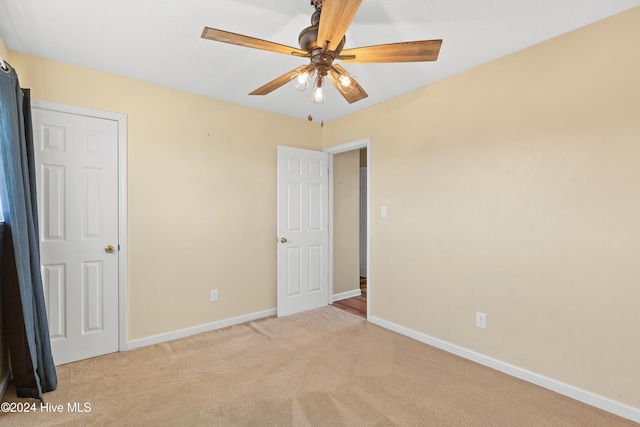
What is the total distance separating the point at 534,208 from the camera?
7.40 ft

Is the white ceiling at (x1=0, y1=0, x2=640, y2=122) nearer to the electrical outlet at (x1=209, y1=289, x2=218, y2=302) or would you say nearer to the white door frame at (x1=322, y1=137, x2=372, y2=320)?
the white door frame at (x1=322, y1=137, x2=372, y2=320)

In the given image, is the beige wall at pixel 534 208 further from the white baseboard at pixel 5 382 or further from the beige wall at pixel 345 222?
the white baseboard at pixel 5 382

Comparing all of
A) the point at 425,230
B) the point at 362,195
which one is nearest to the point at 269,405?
the point at 425,230

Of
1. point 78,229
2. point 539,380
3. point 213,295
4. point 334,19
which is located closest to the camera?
point 334,19

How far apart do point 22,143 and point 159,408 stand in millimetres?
1911

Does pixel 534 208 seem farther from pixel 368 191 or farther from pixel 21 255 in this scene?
pixel 21 255

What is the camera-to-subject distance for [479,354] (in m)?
2.55

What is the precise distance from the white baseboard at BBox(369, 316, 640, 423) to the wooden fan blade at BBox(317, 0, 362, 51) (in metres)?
2.56

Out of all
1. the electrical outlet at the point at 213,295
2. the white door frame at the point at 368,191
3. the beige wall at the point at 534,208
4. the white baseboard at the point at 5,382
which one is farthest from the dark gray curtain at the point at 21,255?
the beige wall at the point at 534,208

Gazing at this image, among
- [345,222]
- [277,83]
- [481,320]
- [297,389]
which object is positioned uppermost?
[277,83]

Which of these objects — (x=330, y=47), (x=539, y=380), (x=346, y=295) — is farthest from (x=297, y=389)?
(x=346, y=295)

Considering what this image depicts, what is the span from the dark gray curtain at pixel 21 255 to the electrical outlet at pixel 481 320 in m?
3.15

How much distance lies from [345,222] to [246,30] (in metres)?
2.91

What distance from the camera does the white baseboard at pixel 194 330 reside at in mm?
2818
